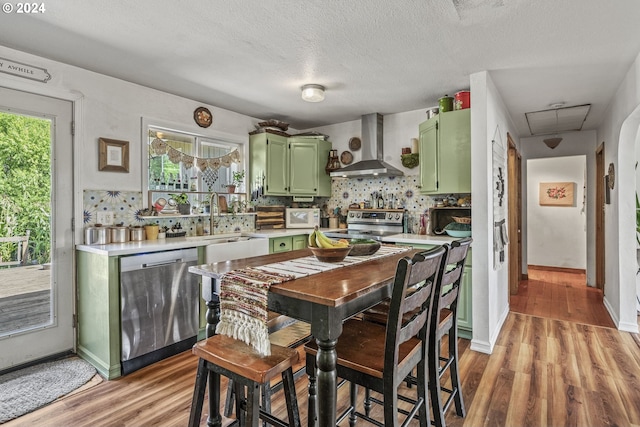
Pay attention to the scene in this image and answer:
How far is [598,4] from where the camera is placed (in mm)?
1905

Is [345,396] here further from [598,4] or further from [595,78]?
[595,78]

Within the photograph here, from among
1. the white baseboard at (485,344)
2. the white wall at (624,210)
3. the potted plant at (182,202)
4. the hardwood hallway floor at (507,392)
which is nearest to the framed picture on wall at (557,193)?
the white wall at (624,210)

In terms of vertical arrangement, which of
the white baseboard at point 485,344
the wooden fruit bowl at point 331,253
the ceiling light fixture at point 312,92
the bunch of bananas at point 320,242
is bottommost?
the white baseboard at point 485,344

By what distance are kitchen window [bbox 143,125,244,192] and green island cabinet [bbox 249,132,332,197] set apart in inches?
10.5

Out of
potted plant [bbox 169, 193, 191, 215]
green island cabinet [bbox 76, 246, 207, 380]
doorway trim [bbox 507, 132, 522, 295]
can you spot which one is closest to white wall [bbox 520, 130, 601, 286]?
doorway trim [bbox 507, 132, 522, 295]

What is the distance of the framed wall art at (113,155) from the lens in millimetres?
2961

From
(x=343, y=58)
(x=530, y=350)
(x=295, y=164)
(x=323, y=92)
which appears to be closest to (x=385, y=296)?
(x=343, y=58)

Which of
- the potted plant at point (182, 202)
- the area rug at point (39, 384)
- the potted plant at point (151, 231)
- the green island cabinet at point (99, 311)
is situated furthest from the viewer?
the potted plant at point (182, 202)

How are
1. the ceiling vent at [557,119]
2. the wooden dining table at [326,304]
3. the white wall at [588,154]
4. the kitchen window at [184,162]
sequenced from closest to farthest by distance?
1. the wooden dining table at [326,304]
2. the kitchen window at [184,162]
3. the ceiling vent at [557,119]
4. the white wall at [588,154]

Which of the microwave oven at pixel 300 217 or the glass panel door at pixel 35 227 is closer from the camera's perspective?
the glass panel door at pixel 35 227

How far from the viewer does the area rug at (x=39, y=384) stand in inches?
80.5

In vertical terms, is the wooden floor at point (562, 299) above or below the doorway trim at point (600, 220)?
below

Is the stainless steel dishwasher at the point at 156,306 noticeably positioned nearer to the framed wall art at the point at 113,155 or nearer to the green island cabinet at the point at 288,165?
the framed wall art at the point at 113,155

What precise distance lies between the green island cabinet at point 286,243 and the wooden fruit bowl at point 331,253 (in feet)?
6.48
